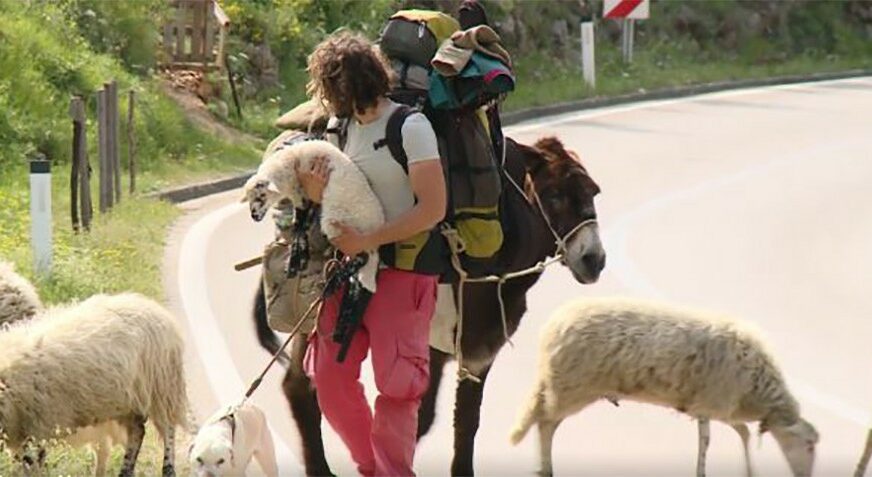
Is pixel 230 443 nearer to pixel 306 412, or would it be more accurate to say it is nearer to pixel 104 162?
pixel 306 412

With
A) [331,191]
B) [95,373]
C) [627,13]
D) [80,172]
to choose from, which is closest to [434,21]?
[331,191]

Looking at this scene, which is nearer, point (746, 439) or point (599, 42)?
point (746, 439)

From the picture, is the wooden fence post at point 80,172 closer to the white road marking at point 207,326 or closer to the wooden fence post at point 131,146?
the white road marking at point 207,326

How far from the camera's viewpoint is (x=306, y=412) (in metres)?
8.62

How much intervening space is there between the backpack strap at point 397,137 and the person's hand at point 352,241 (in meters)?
0.29

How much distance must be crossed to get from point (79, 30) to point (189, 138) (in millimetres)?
3404

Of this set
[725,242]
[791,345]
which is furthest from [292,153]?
[725,242]

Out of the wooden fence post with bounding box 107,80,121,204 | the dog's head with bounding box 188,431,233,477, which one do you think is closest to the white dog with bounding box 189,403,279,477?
the dog's head with bounding box 188,431,233,477

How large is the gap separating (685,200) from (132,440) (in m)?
13.3

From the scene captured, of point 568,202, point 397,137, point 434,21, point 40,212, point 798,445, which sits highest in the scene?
point 434,21

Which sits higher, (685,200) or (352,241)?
(352,241)

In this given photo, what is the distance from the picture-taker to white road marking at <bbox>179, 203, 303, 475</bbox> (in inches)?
399

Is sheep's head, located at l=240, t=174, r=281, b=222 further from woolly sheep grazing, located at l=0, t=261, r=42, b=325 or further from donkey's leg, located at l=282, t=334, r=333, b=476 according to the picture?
woolly sheep grazing, located at l=0, t=261, r=42, b=325

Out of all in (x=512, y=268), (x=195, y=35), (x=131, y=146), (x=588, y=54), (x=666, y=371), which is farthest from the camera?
(x=588, y=54)
